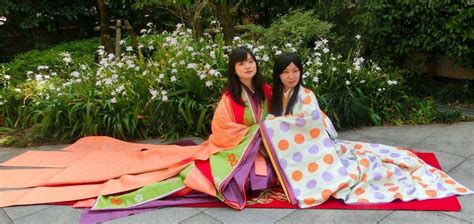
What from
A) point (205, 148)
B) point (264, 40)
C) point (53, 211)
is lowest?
point (53, 211)

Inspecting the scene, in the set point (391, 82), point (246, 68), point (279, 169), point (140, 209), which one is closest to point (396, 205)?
point (279, 169)

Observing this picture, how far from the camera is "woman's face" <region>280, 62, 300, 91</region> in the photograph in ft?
9.68

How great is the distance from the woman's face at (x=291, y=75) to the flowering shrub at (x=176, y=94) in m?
1.26

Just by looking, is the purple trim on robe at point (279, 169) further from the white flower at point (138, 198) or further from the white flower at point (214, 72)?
the white flower at point (214, 72)

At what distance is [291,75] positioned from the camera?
296 centimetres

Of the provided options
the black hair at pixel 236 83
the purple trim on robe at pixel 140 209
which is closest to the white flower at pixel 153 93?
the black hair at pixel 236 83

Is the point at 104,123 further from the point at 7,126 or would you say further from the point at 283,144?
the point at 283,144

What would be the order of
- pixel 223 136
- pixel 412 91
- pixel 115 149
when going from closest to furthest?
1. pixel 223 136
2. pixel 115 149
3. pixel 412 91

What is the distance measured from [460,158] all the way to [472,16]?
2035 millimetres

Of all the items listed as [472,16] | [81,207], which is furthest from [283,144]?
[472,16]

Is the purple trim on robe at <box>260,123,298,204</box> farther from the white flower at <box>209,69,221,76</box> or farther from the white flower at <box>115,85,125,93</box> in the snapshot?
the white flower at <box>115,85,125,93</box>

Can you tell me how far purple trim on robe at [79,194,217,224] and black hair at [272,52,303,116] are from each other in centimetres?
81

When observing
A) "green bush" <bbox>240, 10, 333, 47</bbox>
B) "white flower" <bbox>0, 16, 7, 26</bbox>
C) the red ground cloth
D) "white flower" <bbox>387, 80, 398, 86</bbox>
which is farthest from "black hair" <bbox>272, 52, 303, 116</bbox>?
"white flower" <bbox>0, 16, 7, 26</bbox>

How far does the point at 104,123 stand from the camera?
14.7 feet
